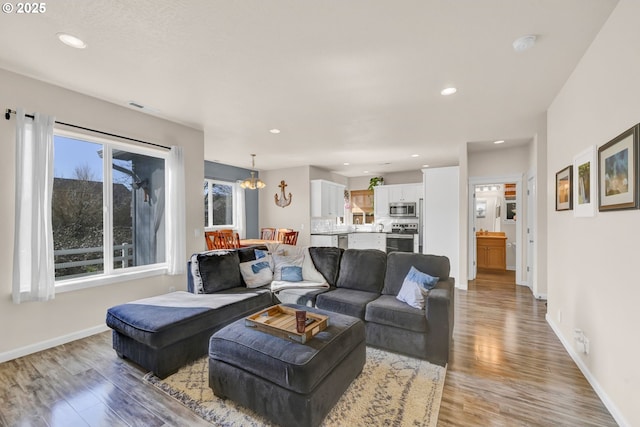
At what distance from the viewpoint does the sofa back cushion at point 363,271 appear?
327 centimetres

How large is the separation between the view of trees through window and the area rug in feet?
15.3

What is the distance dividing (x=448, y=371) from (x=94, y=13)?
150 inches

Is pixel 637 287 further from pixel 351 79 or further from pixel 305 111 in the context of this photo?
pixel 305 111

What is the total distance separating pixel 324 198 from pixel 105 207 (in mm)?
4729

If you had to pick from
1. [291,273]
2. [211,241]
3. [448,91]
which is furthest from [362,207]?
[448,91]

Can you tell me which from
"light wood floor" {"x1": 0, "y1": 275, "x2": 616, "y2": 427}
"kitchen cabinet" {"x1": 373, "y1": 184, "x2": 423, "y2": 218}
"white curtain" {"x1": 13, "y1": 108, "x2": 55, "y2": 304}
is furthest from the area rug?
"kitchen cabinet" {"x1": 373, "y1": 184, "x2": 423, "y2": 218}

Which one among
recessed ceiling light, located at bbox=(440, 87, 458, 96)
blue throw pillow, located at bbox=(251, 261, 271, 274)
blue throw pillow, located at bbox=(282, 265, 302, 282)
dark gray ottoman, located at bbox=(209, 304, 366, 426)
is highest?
recessed ceiling light, located at bbox=(440, 87, 458, 96)

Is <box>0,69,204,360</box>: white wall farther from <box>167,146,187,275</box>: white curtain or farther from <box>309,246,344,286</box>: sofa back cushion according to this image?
<box>309,246,344,286</box>: sofa back cushion

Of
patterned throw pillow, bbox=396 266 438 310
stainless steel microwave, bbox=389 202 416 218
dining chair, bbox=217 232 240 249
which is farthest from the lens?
stainless steel microwave, bbox=389 202 416 218

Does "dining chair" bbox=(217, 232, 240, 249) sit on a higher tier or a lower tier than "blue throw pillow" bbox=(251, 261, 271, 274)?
higher

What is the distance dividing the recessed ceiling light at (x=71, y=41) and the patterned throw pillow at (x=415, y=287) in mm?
3533

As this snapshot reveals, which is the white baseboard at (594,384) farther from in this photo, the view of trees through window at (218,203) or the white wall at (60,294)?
the view of trees through window at (218,203)

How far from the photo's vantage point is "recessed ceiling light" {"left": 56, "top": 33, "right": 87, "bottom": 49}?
6.80 feet

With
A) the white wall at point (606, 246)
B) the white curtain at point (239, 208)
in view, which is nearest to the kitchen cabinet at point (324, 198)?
the white curtain at point (239, 208)
